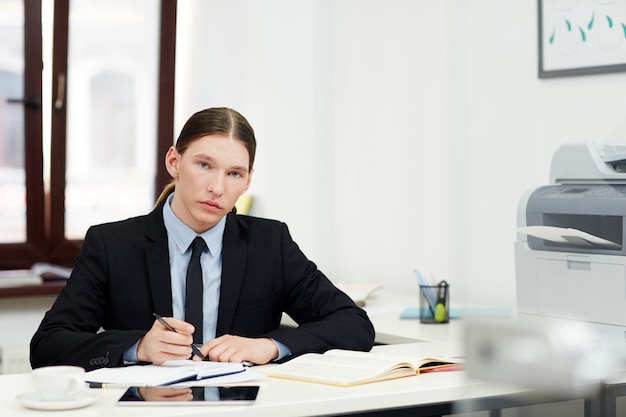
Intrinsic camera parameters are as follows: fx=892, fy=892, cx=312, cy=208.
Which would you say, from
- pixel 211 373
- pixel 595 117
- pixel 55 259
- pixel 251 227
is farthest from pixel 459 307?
pixel 55 259

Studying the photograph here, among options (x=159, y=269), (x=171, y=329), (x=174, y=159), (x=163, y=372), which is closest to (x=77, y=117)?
(x=174, y=159)

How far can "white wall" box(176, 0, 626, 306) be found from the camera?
9.93 feet

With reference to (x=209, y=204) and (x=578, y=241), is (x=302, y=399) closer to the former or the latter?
(x=209, y=204)

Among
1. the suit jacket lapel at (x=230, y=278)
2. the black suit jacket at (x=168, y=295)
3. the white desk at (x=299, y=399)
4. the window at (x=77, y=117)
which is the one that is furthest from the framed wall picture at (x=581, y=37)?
the window at (x=77, y=117)

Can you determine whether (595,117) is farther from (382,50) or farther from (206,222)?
(206,222)

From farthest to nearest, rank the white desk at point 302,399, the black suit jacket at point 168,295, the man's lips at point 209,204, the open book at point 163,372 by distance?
the man's lips at point 209,204, the black suit jacket at point 168,295, the open book at point 163,372, the white desk at point 302,399

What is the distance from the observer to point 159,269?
2184mm

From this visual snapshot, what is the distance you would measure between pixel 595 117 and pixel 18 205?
96.5 inches

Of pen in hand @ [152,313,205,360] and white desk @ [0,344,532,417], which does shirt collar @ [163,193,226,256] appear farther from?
white desk @ [0,344,532,417]

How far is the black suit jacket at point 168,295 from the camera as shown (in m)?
2.05

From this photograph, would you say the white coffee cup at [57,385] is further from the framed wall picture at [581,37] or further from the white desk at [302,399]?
the framed wall picture at [581,37]

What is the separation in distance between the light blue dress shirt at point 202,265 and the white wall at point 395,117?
121 cm

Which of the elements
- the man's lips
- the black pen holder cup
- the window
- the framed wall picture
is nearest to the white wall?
the framed wall picture

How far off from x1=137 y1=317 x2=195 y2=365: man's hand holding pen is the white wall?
4.98 feet
